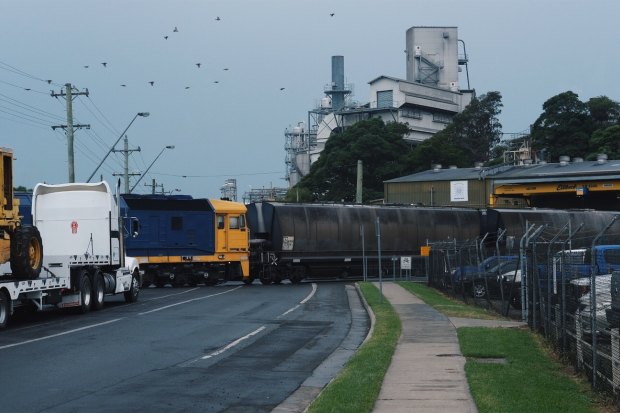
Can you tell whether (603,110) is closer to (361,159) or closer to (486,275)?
(361,159)

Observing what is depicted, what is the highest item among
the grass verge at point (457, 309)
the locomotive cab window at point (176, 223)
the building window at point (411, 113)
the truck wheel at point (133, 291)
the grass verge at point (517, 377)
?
the building window at point (411, 113)

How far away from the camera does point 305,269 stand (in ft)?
157

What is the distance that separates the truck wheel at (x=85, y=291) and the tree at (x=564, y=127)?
79612 millimetres

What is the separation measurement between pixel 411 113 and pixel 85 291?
314ft

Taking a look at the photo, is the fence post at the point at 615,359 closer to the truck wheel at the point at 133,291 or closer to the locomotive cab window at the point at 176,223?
the truck wheel at the point at 133,291

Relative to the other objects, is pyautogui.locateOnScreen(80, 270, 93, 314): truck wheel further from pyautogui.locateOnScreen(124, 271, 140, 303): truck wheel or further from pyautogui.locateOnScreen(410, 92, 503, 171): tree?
pyautogui.locateOnScreen(410, 92, 503, 171): tree

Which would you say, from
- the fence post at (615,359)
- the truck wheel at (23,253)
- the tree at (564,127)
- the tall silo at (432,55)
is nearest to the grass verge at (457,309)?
the truck wheel at (23,253)

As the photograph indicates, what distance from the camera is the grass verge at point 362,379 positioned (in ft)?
34.1

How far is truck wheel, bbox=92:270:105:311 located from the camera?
26.3m

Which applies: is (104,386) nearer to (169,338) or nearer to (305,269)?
(169,338)

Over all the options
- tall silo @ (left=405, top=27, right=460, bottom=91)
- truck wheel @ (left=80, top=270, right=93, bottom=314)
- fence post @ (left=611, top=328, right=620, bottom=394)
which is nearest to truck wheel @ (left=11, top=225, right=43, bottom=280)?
truck wheel @ (left=80, top=270, right=93, bottom=314)

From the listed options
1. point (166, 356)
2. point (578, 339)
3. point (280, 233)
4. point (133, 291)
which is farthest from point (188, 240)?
point (578, 339)

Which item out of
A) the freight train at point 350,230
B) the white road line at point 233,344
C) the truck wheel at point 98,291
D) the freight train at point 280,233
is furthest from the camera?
the freight train at point 350,230

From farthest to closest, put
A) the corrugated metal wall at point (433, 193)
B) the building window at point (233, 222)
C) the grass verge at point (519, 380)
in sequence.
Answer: the corrugated metal wall at point (433, 193)
the building window at point (233, 222)
the grass verge at point (519, 380)
